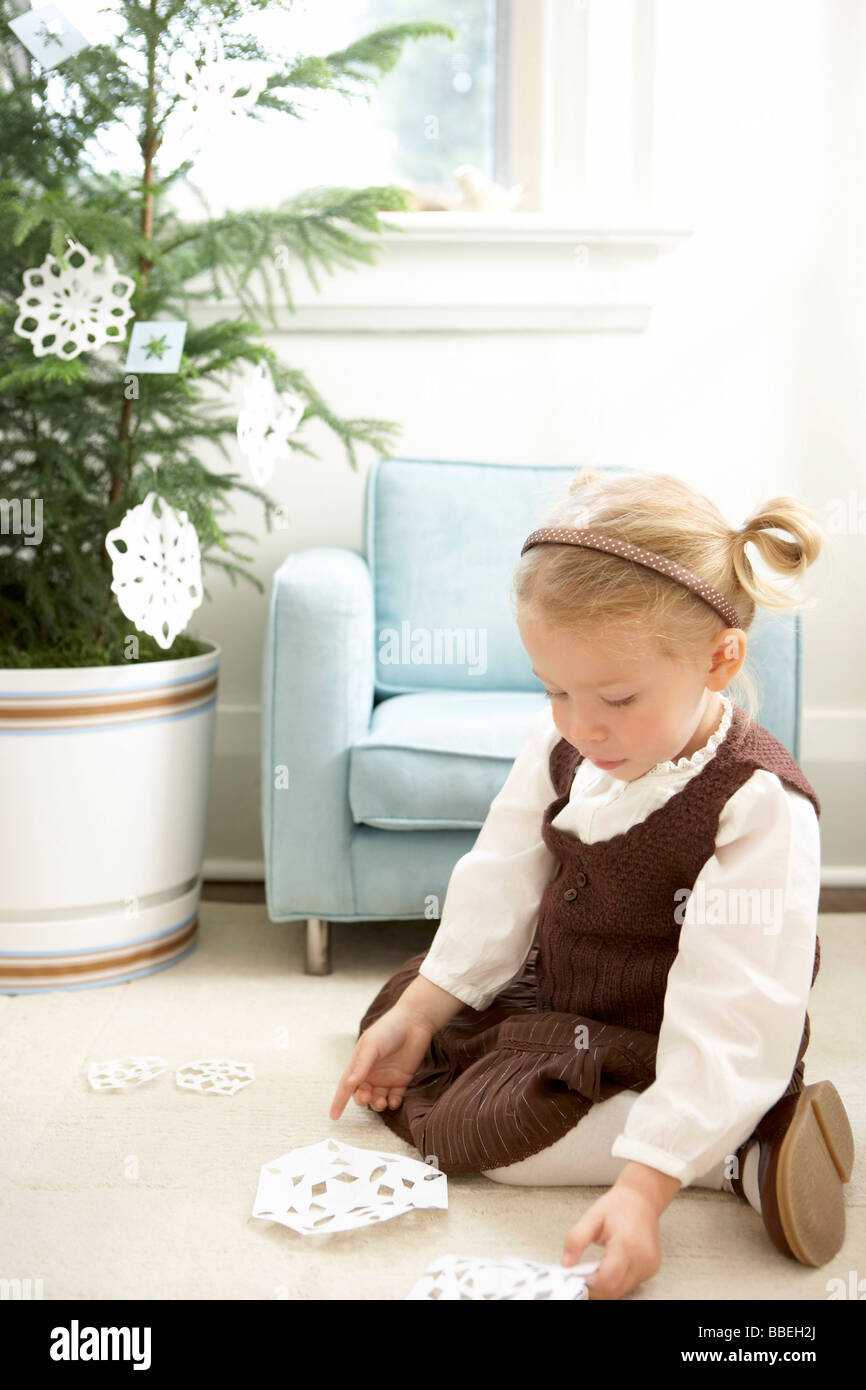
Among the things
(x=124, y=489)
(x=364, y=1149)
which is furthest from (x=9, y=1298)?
(x=124, y=489)

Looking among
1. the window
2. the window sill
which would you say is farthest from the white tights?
the window

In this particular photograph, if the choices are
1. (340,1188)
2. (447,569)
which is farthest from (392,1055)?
(447,569)

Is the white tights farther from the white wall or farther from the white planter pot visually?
the white wall

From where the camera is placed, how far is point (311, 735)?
1706 millimetres

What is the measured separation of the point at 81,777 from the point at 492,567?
79 centimetres

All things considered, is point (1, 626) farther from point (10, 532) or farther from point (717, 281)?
point (717, 281)

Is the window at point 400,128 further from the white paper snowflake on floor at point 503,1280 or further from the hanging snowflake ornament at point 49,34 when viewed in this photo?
the white paper snowflake on floor at point 503,1280

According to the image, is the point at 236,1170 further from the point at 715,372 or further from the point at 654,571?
the point at 715,372

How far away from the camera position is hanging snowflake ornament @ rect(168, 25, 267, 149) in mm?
1617

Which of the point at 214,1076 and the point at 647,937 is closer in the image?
the point at 647,937

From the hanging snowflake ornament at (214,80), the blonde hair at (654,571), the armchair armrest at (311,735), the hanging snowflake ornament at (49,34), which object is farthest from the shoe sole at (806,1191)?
the hanging snowflake ornament at (49,34)

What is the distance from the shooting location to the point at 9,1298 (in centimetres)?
100

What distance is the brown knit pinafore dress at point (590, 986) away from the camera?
1.15 meters

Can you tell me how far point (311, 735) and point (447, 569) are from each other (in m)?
0.51
